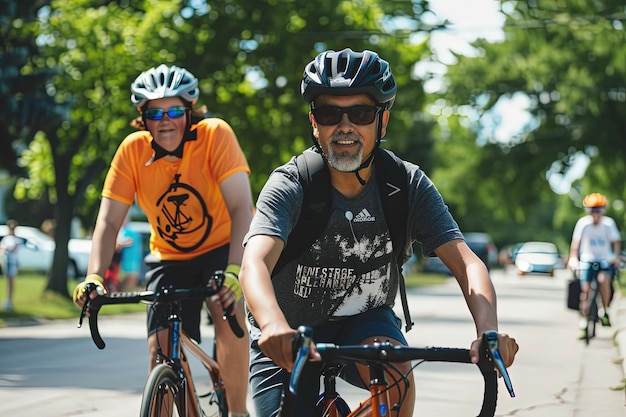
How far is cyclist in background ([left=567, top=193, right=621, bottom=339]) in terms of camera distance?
1445cm

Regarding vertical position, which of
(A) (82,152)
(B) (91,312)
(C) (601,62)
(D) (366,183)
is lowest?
(B) (91,312)

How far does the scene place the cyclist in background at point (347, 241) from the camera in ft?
12.3

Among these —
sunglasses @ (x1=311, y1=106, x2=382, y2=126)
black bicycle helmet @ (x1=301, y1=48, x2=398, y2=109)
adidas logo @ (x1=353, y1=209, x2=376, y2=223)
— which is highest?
black bicycle helmet @ (x1=301, y1=48, x2=398, y2=109)

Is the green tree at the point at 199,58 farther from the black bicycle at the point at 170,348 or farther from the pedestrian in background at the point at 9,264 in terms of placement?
the black bicycle at the point at 170,348

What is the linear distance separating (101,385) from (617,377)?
4303 millimetres

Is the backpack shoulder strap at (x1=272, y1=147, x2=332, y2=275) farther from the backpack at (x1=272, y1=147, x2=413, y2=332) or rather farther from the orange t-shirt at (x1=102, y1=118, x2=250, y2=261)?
Result: the orange t-shirt at (x1=102, y1=118, x2=250, y2=261)

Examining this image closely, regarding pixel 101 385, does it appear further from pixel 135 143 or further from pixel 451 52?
pixel 451 52

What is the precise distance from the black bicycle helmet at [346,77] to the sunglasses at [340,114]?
0.16ft

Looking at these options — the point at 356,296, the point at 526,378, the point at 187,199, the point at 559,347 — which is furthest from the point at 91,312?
the point at 559,347

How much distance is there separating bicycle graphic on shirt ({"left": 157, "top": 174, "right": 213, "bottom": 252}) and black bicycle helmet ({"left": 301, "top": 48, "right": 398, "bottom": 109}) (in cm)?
189

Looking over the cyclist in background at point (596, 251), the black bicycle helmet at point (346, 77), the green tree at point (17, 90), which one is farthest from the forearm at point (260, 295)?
the green tree at point (17, 90)

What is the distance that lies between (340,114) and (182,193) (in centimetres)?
198

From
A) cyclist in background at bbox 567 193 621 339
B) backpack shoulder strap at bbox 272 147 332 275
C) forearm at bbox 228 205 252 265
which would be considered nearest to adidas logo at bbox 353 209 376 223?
backpack shoulder strap at bbox 272 147 332 275

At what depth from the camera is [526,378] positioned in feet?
34.7
